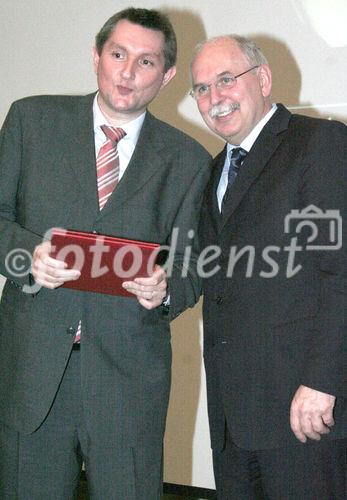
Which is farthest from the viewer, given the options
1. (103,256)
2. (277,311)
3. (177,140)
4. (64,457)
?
(177,140)

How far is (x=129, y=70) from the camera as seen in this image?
193 cm

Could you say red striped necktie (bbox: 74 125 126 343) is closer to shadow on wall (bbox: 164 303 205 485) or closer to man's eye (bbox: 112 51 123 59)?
man's eye (bbox: 112 51 123 59)

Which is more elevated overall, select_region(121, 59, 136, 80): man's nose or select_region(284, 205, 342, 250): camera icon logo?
select_region(121, 59, 136, 80): man's nose

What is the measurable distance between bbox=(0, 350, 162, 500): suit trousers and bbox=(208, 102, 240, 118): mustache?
2.58 ft

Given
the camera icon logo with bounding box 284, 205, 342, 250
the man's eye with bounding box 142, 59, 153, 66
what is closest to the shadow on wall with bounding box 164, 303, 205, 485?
the man's eye with bounding box 142, 59, 153, 66

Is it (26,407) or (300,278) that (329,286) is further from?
(26,407)

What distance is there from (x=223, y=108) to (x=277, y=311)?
622 millimetres

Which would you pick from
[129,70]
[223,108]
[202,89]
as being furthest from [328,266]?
[129,70]

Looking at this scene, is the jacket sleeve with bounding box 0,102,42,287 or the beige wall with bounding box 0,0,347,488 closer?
the jacket sleeve with bounding box 0,102,42,287

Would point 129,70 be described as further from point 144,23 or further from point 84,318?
point 84,318

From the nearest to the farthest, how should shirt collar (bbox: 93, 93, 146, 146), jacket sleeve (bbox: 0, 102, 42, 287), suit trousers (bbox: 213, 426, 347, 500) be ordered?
1. suit trousers (bbox: 213, 426, 347, 500)
2. jacket sleeve (bbox: 0, 102, 42, 287)
3. shirt collar (bbox: 93, 93, 146, 146)

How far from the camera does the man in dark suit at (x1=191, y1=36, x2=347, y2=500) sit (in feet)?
5.29

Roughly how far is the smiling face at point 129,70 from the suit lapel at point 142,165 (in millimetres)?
72

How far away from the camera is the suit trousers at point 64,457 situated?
5.91 feet
